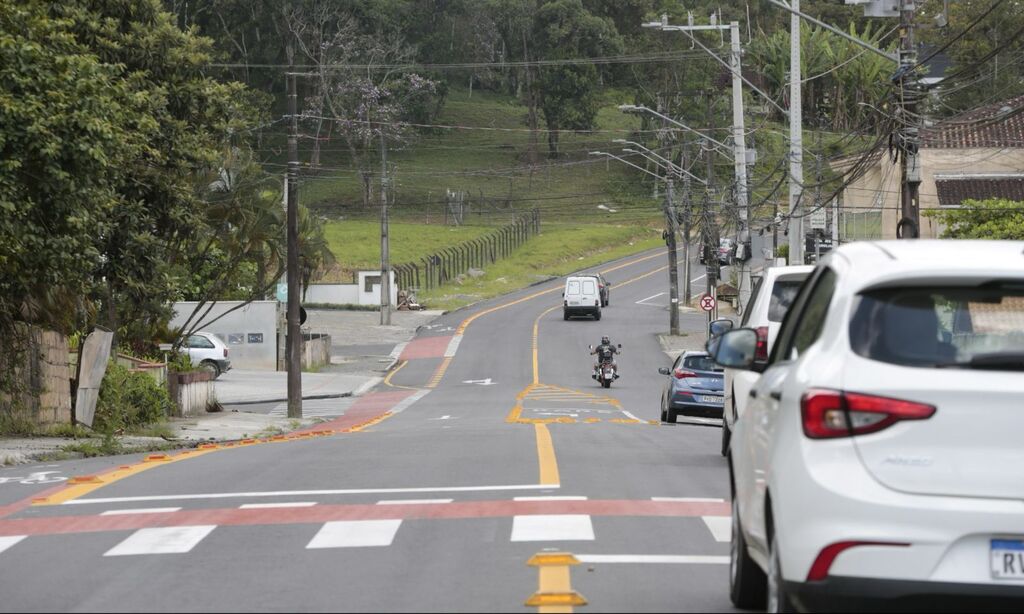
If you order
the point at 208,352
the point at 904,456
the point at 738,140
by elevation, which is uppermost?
the point at 738,140

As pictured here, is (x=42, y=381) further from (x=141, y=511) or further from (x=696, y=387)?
(x=141, y=511)

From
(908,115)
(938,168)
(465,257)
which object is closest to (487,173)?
(465,257)

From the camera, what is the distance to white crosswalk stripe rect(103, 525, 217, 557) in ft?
Result: 35.0

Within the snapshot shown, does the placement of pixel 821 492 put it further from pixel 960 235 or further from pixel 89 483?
pixel 960 235

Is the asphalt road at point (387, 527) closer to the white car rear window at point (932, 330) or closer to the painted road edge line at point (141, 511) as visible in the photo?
the painted road edge line at point (141, 511)

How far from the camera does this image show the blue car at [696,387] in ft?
93.9

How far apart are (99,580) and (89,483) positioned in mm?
6530

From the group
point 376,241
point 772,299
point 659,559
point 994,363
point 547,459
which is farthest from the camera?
point 376,241

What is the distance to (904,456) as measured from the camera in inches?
233

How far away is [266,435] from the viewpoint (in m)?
29.4

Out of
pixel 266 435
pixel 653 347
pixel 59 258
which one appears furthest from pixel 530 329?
pixel 59 258

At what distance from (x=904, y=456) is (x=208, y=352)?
46012 millimetres

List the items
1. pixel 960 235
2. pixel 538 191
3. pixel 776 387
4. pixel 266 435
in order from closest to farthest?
pixel 776 387 < pixel 266 435 < pixel 960 235 < pixel 538 191

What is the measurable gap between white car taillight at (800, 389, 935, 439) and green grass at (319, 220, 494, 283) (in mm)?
81774
